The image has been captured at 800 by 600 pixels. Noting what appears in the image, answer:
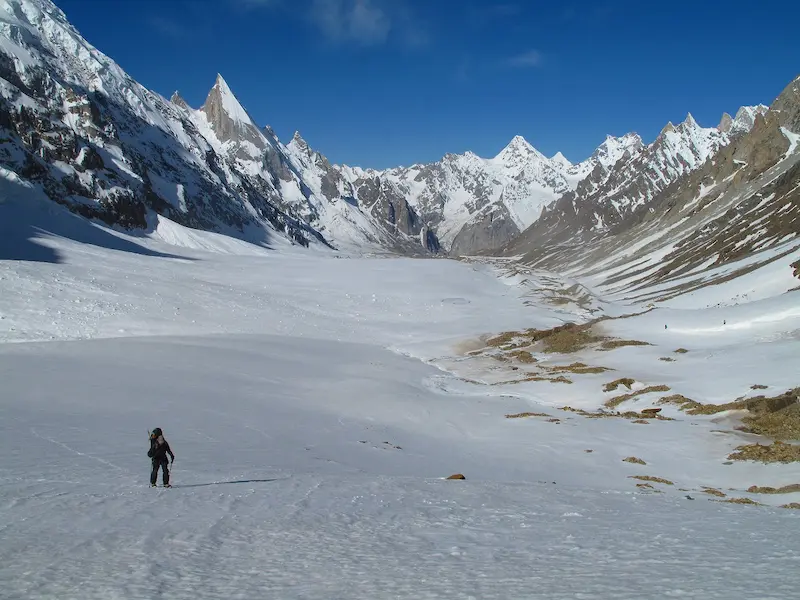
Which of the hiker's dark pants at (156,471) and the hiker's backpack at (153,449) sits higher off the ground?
the hiker's backpack at (153,449)

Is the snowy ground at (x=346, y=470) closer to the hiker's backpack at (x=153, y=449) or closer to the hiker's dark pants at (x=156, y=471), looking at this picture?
the hiker's dark pants at (x=156, y=471)

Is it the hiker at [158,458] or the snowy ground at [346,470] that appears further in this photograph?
the hiker at [158,458]

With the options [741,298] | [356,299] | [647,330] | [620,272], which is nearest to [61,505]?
[647,330]

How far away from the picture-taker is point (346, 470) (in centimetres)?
1842

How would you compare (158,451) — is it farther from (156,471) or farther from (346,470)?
(346,470)

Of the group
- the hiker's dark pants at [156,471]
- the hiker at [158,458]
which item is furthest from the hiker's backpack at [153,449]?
the hiker's dark pants at [156,471]

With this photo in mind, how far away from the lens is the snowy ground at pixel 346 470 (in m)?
8.95

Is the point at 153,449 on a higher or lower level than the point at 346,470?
higher

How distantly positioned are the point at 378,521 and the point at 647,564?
542 centimetres

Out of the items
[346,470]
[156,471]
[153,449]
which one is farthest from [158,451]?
[346,470]

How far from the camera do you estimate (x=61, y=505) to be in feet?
39.1

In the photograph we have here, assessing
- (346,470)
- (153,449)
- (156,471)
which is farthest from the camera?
(346,470)

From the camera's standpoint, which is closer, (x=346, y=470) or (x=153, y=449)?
(x=153, y=449)

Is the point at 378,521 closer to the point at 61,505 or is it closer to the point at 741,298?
the point at 61,505
